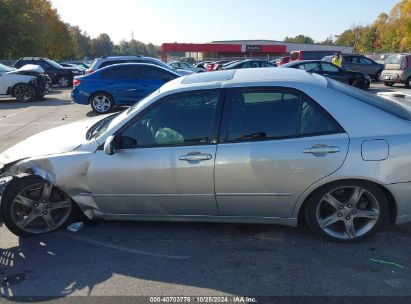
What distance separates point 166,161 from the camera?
3314mm

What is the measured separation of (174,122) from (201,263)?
126 centimetres

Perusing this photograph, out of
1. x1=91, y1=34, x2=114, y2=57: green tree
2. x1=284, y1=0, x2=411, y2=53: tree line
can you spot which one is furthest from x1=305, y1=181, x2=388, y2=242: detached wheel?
x1=91, y1=34, x2=114, y2=57: green tree

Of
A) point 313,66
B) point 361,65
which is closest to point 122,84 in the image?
point 313,66

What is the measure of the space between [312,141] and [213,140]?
2.75 ft

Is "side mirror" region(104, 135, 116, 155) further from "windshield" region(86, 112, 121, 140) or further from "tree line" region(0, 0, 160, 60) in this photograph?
"tree line" region(0, 0, 160, 60)

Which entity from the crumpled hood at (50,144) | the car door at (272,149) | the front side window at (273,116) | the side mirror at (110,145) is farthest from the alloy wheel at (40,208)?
the front side window at (273,116)

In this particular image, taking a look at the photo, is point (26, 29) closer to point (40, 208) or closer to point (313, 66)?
point (313, 66)

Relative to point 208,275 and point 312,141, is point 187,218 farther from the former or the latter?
point 312,141

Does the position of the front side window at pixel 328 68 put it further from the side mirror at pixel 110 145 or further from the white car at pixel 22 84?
the side mirror at pixel 110 145

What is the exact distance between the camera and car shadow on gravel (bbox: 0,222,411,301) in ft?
9.52

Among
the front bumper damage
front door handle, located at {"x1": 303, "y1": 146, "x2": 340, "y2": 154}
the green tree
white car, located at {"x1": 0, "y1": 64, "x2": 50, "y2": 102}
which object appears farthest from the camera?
the green tree

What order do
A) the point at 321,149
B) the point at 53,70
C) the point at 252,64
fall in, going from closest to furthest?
the point at 321,149
the point at 252,64
the point at 53,70

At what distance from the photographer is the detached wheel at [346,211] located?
328 centimetres

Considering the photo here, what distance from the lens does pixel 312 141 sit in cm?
317
